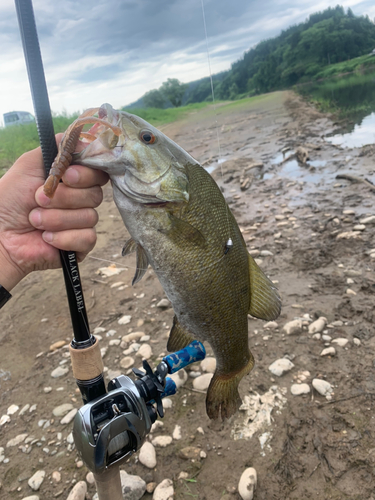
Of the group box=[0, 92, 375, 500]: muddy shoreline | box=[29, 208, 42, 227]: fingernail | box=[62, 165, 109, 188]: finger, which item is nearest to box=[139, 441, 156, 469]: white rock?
box=[0, 92, 375, 500]: muddy shoreline

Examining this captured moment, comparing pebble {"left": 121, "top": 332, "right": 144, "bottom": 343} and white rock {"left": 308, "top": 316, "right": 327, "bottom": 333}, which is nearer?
white rock {"left": 308, "top": 316, "right": 327, "bottom": 333}

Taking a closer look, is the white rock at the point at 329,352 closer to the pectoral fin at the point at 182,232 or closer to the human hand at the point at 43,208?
the pectoral fin at the point at 182,232

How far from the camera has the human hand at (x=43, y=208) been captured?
4.78 feet

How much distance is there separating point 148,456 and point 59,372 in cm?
Answer: 131

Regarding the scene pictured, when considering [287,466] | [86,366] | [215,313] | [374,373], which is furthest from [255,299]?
[374,373]

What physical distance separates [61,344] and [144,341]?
0.88 metres

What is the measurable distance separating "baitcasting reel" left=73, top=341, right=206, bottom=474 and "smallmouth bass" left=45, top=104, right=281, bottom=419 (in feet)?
1.01

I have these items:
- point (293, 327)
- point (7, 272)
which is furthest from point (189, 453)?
point (7, 272)

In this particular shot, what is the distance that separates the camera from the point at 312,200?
6.26 metres

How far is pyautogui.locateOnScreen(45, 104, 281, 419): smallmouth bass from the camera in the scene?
4.58 ft

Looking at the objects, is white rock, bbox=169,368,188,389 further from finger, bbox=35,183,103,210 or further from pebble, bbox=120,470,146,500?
finger, bbox=35,183,103,210

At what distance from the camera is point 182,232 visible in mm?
1437

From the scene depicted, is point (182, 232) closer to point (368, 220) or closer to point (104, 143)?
point (104, 143)

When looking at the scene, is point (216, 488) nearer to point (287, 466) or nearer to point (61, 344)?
point (287, 466)
